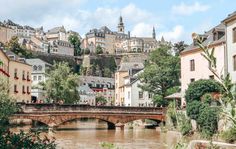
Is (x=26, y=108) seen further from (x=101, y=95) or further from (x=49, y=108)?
(x=101, y=95)

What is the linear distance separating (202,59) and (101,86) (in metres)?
91.7

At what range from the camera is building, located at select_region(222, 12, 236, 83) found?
34.0 metres

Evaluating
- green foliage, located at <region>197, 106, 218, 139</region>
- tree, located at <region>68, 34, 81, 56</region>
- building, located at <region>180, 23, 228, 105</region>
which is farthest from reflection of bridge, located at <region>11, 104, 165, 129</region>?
tree, located at <region>68, 34, 81, 56</region>

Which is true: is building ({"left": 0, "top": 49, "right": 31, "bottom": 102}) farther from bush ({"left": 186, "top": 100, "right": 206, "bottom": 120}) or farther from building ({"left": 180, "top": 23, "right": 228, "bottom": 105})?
bush ({"left": 186, "top": 100, "right": 206, "bottom": 120})

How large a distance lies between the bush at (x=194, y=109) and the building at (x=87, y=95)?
76.3m

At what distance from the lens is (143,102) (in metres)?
75.6

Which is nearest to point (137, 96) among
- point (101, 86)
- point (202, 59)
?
point (202, 59)

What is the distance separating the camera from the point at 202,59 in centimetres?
4309

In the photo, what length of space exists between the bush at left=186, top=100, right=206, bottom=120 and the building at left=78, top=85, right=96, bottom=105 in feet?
250

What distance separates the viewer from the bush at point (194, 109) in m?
35.8

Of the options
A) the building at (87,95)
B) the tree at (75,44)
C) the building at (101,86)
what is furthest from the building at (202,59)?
the tree at (75,44)

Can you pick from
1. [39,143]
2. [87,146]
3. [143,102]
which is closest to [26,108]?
[87,146]

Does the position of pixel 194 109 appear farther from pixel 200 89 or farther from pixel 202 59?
pixel 202 59

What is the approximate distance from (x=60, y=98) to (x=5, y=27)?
8819 centimetres
